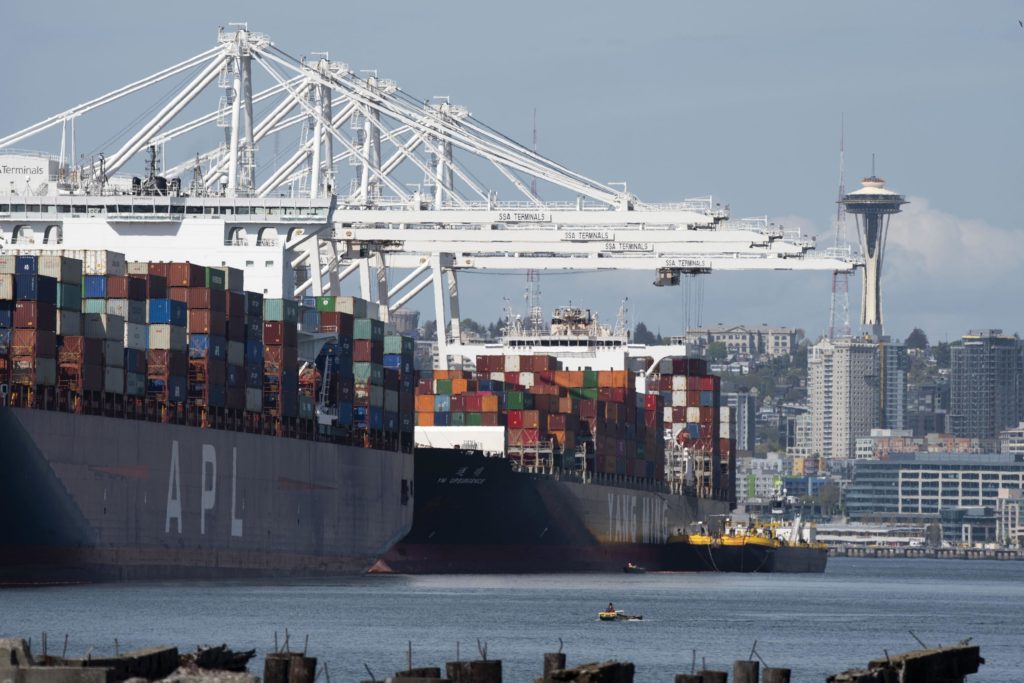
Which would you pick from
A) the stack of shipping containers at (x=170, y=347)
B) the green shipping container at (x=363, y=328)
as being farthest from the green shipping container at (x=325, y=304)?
the green shipping container at (x=363, y=328)

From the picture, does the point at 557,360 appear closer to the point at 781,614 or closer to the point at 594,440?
the point at 594,440

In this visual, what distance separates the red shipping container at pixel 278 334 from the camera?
65.5 meters

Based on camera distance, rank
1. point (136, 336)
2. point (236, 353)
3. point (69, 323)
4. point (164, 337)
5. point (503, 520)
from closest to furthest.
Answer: point (69, 323) < point (136, 336) < point (164, 337) < point (236, 353) < point (503, 520)

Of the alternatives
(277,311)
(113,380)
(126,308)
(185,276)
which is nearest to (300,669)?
(113,380)

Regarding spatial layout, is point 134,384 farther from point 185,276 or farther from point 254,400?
point 254,400

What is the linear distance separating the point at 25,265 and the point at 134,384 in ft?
17.3

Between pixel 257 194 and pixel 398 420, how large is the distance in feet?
29.0

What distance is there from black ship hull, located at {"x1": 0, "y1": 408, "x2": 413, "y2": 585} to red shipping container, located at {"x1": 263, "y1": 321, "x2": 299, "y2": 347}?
9.09 ft

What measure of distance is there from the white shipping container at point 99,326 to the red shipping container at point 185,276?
3638mm

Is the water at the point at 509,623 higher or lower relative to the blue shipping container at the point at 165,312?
lower

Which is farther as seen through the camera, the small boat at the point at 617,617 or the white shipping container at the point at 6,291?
the small boat at the point at 617,617

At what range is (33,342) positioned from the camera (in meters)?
55.1

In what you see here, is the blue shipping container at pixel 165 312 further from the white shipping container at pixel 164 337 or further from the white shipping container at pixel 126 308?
the white shipping container at pixel 126 308

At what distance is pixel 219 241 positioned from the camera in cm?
7331
